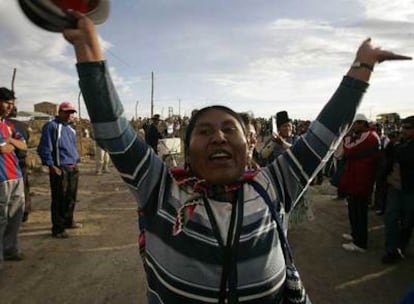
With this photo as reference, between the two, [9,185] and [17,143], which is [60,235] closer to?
[9,185]

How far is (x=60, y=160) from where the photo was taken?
628 cm

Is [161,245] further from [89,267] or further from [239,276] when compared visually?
[89,267]

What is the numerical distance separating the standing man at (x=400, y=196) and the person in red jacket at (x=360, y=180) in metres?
0.27

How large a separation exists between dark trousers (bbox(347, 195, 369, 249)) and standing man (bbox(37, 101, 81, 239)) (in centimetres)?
424

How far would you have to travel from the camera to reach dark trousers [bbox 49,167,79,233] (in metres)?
6.35

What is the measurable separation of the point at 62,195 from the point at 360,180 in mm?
4427

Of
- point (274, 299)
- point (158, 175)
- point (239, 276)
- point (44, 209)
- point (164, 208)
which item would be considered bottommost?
point (44, 209)

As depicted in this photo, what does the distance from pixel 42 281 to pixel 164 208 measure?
3.70 metres

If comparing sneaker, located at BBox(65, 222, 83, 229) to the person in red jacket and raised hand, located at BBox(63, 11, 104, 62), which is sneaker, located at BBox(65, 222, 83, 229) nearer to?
the person in red jacket

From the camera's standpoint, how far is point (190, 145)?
1.66 m

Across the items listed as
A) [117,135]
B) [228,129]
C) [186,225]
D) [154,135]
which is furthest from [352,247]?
[154,135]

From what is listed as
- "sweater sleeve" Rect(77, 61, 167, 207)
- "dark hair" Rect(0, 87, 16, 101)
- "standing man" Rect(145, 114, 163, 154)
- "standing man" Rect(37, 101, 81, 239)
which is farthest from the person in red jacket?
"standing man" Rect(145, 114, 163, 154)

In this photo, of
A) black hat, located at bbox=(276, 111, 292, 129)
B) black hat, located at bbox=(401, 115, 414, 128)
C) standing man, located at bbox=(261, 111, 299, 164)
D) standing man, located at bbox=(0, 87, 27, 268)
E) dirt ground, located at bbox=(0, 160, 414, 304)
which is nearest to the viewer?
dirt ground, located at bbox=(0, 160, 414, 304)

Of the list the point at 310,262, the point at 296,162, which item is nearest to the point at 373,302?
the point at 310,262
